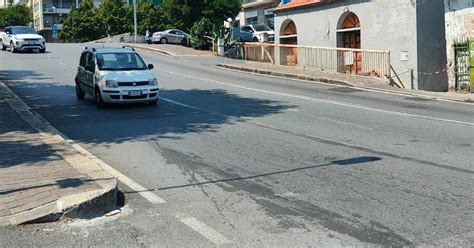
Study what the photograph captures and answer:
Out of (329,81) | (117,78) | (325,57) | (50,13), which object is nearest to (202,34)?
(325,57)

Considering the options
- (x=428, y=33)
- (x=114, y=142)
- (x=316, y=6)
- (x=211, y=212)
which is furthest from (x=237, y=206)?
(x=316, y=6)

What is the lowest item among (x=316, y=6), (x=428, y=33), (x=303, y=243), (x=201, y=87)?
(x=303, y=243)

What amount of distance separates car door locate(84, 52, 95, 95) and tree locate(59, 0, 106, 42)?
61.4 meters

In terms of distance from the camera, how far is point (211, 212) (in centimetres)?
660

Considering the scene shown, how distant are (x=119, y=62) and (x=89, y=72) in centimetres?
92

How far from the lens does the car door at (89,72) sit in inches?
662

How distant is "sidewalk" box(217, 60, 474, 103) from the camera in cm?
2050

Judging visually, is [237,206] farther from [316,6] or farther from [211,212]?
[316,6]

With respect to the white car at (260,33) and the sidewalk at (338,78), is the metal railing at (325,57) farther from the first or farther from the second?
the white car at (260,33)

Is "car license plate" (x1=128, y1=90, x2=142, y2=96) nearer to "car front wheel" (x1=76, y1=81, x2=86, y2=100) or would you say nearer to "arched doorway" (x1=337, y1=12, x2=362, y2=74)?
"car front wheel" (x1=76, y1=81, x2=86, y2=100)

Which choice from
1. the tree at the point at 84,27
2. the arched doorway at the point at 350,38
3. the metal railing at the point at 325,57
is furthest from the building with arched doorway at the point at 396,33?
the tree at the point at 84,27

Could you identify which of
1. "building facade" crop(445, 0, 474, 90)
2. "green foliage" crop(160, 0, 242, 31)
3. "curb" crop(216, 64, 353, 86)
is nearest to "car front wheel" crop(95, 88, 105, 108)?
"curb" crop(216, 64, 353, 86)

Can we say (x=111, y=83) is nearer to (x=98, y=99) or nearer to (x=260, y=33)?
(x=98, y=99)

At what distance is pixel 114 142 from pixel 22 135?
187 cm
